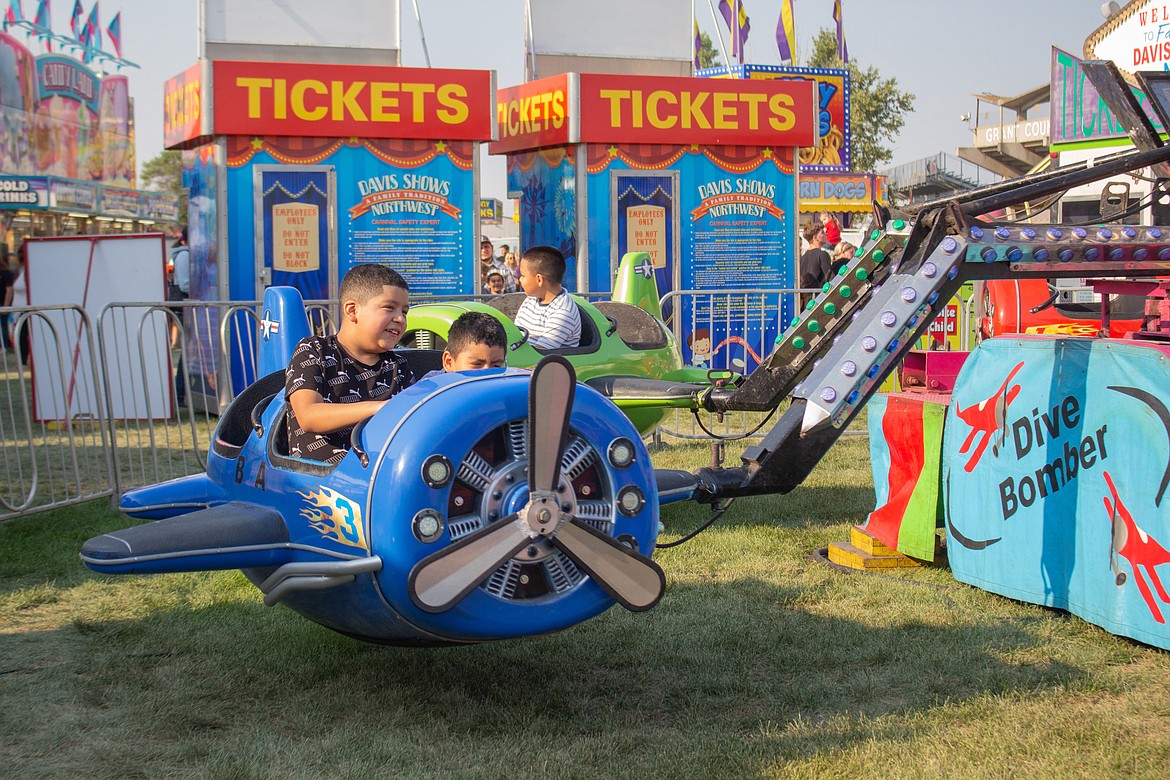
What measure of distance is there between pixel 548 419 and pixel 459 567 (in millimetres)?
470

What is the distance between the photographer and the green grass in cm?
334

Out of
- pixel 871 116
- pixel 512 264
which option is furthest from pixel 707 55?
pixel 512 264

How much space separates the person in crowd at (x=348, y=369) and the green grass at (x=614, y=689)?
0.91 m

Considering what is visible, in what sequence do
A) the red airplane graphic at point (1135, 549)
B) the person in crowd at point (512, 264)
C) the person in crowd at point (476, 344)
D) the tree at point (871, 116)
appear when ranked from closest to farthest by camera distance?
the person in crowd at point (476, 344)
the red airplane graphic at point (1135, 549)
the person in crowd at point (512, 264)
the tree at point (871, 116)

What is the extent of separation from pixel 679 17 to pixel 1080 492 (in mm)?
10906

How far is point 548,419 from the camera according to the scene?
10.4 ft

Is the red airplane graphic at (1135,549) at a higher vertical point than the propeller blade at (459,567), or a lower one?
lower

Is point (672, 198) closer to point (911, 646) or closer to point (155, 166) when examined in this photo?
point (911, 646)

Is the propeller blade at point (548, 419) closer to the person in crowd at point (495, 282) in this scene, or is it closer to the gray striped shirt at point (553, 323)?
the gray striped shirt at point (553, 323)

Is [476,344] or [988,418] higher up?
[476,344]

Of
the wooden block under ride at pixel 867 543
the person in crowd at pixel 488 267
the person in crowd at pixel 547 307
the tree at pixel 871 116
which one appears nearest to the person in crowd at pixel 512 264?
the person in crowd at pixel 488 267

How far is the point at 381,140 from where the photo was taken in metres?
11.5

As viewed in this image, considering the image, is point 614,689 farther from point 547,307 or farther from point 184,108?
point 184,108

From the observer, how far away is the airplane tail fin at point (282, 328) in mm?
4500
